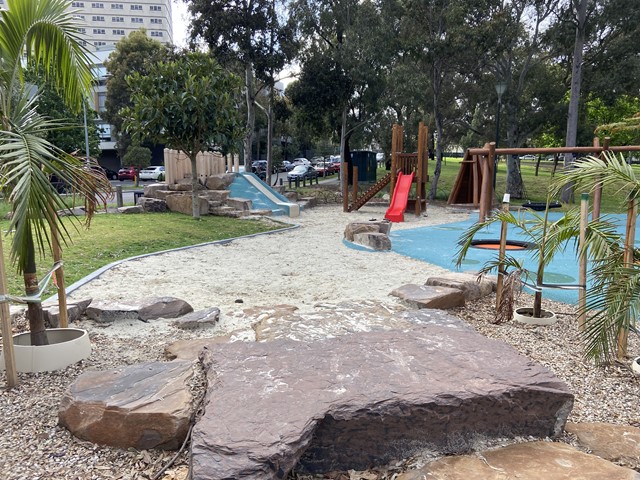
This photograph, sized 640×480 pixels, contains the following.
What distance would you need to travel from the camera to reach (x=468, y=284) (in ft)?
20.8

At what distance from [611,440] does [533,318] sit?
244cm

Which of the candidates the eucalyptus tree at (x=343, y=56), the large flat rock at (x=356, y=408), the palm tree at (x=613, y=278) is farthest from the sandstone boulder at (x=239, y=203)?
the large flat rock at (x=356, y=408)

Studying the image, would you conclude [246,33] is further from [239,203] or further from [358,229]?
[358,229]

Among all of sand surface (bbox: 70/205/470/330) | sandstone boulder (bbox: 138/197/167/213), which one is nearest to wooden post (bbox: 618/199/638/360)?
sand surface (bbox: 70/205/470/330)

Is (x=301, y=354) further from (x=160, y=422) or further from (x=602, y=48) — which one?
(x=602, y=48)

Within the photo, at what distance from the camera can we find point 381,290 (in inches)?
272

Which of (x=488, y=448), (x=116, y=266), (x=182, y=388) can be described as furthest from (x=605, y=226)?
(x=116, y=266)

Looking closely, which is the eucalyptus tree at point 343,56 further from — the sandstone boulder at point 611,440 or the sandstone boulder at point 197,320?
the sandstone boulder at point 611,440

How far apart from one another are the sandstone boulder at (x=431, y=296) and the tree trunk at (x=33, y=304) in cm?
370

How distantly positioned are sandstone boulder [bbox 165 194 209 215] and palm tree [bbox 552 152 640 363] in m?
12.5

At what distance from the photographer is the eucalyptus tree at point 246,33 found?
20.3 m

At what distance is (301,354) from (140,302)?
2837 mm

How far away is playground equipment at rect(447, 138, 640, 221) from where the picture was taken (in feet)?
18.4

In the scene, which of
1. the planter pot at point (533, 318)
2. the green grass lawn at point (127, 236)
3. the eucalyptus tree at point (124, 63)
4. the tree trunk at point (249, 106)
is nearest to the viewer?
the planter pot at point (533, 318)
